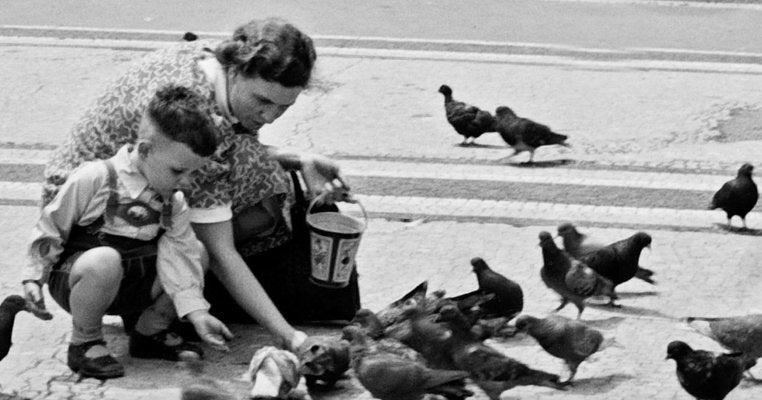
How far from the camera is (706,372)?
5020 millimetres

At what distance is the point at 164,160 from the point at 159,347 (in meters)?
0.80

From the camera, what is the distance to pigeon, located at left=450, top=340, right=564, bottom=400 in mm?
5031

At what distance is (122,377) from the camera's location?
5297 millimetres

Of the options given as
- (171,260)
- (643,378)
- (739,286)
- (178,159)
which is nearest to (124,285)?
(171,260)

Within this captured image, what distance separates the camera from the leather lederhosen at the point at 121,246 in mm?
5156

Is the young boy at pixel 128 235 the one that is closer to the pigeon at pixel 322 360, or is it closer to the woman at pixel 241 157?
Answer: the woman at pixel 241 157

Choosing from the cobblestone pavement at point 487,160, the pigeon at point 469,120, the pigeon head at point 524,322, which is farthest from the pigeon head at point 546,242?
the pigeon at point 469,120

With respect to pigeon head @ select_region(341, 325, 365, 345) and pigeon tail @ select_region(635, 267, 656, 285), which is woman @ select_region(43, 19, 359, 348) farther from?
pigeon tail @ select_region(635, 267, 656, 285)

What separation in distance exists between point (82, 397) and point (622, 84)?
663 centimetres

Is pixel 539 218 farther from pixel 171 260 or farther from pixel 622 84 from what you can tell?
pixel 622 84

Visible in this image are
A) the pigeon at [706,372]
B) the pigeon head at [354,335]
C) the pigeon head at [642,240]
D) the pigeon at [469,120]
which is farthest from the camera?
the pigeon at [469,120]

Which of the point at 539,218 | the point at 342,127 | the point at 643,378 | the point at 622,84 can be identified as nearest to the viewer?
the point at 643,378

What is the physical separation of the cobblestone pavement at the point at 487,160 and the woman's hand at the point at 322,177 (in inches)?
21.8

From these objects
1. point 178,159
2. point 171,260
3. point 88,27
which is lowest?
point 88,27
